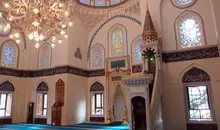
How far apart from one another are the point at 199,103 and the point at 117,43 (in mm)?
4757

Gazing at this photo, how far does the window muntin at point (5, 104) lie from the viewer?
8156 mm

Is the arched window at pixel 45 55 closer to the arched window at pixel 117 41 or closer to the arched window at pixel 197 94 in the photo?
the arched window at pixel 117 41

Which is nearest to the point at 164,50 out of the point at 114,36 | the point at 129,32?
the point at 129,32

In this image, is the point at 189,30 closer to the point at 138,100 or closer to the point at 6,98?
the point at 138,100

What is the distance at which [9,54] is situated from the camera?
8.56 meters

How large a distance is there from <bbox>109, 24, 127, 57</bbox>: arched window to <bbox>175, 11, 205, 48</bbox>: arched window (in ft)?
10.1

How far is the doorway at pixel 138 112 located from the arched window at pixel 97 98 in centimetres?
475

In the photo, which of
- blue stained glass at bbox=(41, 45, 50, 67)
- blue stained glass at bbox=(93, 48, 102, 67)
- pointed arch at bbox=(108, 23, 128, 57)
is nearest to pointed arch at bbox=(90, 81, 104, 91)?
blue stained glass at bbox=(93, 48, 102, 67)

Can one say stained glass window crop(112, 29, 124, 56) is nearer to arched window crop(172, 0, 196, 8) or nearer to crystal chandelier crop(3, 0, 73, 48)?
arched window crop(172, 0, 196, 8)

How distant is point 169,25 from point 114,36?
3.49m

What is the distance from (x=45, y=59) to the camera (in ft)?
30.2

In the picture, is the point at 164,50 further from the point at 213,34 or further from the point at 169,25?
the point at 213,34

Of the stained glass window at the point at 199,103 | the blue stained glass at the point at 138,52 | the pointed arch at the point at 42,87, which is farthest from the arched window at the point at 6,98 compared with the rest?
the stained glass window at the point at 199,103

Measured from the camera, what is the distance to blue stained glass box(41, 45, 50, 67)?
9094 millimetres
